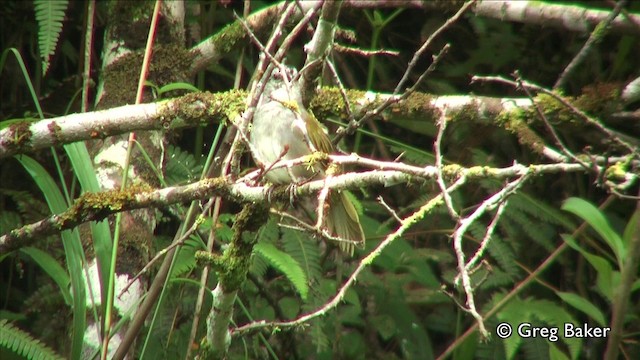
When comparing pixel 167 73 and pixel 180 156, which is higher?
pixel 167 73

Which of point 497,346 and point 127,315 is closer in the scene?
point 127,315

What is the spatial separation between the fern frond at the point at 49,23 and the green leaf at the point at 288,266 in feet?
3.54

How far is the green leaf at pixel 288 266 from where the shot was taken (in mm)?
2695

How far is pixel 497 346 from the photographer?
3281 mm

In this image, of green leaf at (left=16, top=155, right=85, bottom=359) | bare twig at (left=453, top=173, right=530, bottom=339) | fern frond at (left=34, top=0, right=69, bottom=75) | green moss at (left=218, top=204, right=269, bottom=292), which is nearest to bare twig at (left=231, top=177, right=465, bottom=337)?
bare twig at (left=453, top=173, right=530, bottom=339)

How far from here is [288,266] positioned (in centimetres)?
274

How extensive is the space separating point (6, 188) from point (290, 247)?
1545mm

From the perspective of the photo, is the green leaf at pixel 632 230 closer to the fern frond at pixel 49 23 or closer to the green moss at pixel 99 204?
the green moss at pixel 99 204

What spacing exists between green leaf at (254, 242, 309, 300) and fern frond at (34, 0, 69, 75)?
1078mm

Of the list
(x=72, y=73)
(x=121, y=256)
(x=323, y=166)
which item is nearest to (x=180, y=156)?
(x=121, y=256)

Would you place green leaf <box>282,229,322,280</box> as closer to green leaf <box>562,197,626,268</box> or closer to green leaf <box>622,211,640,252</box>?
green leaf <box>562,197,626,268</box>

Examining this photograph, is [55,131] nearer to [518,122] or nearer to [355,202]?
[355,202]

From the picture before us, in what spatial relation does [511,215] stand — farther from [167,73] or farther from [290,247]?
[167,73]

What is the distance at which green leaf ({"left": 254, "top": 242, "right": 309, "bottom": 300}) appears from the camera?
2.70 metres
